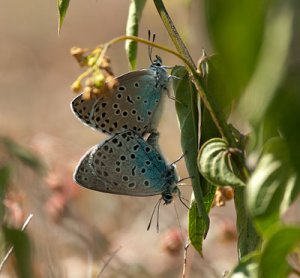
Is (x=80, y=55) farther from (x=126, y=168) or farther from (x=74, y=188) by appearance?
(x=74, y=188)

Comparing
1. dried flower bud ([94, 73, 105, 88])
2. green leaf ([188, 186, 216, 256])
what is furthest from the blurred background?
green leaf ([188, 186, 216, 256])

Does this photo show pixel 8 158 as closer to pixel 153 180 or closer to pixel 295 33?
pixel 153 180

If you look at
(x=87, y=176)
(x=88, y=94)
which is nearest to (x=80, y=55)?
(x=88, y=94)

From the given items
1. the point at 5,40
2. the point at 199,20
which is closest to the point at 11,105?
the point at 5,40

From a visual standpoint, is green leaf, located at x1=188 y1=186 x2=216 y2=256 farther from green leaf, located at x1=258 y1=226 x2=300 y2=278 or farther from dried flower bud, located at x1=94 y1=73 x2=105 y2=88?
green leaf, located at x1=258 y1=226 x2=300 y2=278

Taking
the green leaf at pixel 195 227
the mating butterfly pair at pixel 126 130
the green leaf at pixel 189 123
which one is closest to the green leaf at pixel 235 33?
the green leaf at pixel 189 123

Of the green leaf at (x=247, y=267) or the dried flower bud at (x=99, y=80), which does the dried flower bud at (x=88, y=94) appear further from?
the green leaf at (x=247, y=267)
